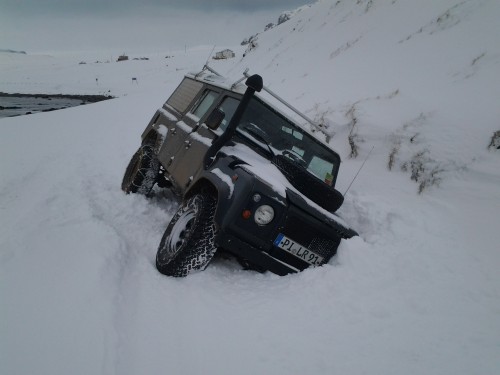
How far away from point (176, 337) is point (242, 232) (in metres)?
0.95

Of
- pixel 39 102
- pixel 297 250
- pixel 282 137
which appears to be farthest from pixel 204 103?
pixel 39 102

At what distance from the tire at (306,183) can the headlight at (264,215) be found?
77cm

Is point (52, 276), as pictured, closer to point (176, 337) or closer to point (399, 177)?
point (176, 337)

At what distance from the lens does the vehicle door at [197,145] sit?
4.00 m

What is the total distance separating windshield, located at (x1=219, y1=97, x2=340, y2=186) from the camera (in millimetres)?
4012

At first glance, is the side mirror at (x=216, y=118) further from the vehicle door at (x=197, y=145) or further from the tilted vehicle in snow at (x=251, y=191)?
the vehicle door at (x=197, y=145)

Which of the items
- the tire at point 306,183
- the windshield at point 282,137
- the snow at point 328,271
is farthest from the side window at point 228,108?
the snow at point 328,271

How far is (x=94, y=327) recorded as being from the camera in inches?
98.3

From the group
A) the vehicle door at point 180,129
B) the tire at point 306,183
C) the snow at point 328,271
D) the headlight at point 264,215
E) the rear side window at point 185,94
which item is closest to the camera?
the snow at point 328,271

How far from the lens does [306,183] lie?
388 cm

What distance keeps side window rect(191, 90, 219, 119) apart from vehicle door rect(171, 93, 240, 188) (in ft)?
0.12

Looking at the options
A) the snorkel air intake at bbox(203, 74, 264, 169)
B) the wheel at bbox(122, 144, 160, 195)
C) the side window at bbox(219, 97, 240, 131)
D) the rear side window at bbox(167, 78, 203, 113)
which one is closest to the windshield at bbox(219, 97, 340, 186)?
the side window at bbox(219, 97, 240, 131)

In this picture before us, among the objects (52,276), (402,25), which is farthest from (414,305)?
(402,25)

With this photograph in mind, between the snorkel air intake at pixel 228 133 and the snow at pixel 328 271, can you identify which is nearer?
the snow at pixel 328 271
